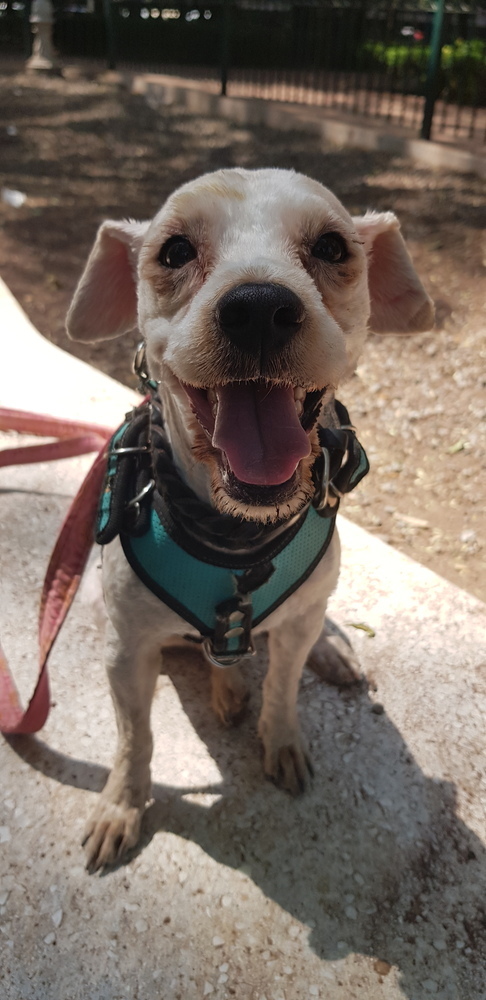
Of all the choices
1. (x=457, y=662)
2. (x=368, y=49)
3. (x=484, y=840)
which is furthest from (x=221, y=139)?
(x=484, y=840)

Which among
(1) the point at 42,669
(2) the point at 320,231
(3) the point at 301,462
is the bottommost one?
(1) the point at 42,669

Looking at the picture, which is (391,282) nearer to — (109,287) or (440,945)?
(109,287)

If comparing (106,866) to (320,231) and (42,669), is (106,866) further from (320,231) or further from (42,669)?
(320,231)

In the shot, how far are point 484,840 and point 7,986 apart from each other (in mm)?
1442

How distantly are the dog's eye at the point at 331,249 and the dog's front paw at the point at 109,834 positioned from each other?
5.67 feet

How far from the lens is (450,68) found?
1093cm

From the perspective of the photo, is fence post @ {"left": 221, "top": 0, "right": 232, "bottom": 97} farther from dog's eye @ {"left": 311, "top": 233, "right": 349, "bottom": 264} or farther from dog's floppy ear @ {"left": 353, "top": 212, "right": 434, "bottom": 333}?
dog's eye @ {"left": 311, "top": 233, "right": 349, "bottom": 264}

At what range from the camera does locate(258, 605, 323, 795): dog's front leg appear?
2320 millimetres

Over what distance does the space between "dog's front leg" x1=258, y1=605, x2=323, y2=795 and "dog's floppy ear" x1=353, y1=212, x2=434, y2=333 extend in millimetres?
950

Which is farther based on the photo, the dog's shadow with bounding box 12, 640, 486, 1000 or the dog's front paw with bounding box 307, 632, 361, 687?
the dog's front paw with bounding box 307, 632, 361, 687

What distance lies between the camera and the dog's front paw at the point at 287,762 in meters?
2.44

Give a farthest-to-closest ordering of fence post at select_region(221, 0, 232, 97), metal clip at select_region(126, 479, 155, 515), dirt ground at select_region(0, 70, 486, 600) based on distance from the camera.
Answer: fence post at select_region(221, 0, 232, 97) < dirt ground at select_region(0, 70, 486, 600) < metal clip at select_region(126, 479, 155, 515)

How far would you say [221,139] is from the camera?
11.6 meters

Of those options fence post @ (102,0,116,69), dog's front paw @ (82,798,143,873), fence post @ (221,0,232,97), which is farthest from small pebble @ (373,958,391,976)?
fence post @ (102,0,116,69)
